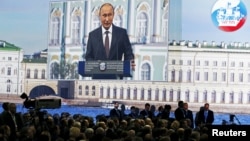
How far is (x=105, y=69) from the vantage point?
16.6 m

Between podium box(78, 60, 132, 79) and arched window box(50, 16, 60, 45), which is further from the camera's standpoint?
arched window box(50, 16, 60, 45)

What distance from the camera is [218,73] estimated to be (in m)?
17.2

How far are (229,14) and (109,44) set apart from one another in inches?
Answer: 147

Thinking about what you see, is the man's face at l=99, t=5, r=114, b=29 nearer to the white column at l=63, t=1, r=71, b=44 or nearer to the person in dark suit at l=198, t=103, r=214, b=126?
the white column at l=63, t=1, r=71, b=44

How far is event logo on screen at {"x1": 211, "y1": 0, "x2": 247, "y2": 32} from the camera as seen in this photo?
14477mm

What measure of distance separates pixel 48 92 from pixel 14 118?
10.9 metres

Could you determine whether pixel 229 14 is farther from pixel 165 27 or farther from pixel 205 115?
pixel 205 115

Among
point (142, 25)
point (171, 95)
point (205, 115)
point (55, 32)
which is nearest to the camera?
point (205, 115)

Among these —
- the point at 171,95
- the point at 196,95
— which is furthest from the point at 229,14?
the point at 171,95

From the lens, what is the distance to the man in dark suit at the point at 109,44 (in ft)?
54.3

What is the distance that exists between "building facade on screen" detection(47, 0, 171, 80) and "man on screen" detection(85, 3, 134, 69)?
17 cm

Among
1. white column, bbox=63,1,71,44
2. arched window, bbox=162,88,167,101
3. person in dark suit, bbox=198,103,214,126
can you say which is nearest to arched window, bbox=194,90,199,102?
arched window, bbox=162,88,167,101

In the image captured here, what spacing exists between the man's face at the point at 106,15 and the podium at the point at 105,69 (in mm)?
1166

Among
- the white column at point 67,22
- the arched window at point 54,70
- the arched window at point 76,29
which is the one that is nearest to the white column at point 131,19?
the arched window at point 76,29
